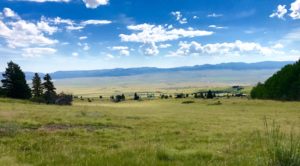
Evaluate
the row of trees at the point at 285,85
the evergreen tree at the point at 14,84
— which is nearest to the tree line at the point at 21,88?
the evergreen tree at the point at 14,84

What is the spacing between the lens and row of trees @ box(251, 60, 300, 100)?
379 feet

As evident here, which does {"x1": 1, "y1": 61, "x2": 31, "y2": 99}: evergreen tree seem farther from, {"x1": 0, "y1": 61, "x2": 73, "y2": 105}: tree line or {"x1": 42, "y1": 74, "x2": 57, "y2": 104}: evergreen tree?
{"x1": 42, "y1": 74, "x2": 57, "y2": 104}: evergreen tree

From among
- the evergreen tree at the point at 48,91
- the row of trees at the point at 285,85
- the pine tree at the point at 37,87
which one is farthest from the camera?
the row of trees at the point at 285,85

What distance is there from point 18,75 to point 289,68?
274 feet

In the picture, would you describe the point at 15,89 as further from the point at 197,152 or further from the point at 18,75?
the point at 197,152

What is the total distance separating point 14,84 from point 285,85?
3173 inches

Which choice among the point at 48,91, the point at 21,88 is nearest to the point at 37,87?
the point at 48,91

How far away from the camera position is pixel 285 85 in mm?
120250

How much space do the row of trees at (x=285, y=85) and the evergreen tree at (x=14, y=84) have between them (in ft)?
252

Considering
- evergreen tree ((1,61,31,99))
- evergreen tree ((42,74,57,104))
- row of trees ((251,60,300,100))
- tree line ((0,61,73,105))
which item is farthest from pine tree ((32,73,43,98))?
row of trees ((251,60,300,100))

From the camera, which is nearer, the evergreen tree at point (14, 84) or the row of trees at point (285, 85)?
the evergreen tree at point (14, 84)

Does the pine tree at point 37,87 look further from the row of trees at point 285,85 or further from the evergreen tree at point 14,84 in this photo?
the row of trees at point 285,85

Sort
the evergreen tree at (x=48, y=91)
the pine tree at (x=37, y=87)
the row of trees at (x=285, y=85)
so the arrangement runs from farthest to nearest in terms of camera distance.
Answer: the row of trees at (x=285, y=85), the pine tree at (x=37, y=87), the evergreen tree at (x=48, y=91)

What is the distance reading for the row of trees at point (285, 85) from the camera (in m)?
116
